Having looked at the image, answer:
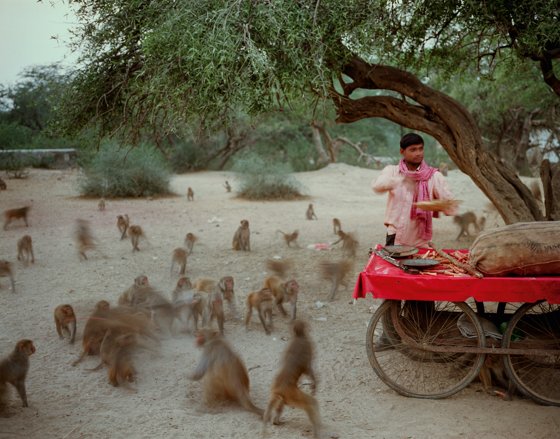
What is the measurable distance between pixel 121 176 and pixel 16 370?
44.4 ft

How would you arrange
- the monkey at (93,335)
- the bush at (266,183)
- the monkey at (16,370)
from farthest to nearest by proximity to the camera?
the bush at (266,183), the monkey at (93,335), the monkey at (16,370)

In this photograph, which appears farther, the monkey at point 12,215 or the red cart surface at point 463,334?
the monkey at point 12,215

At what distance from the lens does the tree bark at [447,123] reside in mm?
7934

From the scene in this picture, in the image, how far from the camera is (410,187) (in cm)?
523

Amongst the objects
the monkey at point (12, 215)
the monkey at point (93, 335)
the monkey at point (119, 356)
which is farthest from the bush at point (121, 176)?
the monkey at point (119, 356)

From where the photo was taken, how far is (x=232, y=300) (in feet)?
21.8

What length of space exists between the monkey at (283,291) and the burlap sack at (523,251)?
2.68 meters

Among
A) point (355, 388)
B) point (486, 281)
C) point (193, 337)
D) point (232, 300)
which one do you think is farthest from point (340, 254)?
point (486, 281)

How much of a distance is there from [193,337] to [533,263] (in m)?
3.59

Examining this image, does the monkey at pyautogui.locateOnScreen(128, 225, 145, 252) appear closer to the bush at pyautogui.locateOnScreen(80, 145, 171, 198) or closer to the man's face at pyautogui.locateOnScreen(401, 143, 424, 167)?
the man's face at pyautogui.locateOnScreen(401, 143, 424, 167)

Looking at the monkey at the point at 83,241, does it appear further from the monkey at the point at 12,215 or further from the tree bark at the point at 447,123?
the tree bark at the point at 447,123

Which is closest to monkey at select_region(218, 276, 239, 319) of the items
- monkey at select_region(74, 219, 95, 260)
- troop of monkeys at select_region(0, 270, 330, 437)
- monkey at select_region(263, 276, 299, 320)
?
troop of monkeys at select_region(0, 270, 330, 437)

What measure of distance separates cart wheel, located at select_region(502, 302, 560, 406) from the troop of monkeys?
5.32 ft

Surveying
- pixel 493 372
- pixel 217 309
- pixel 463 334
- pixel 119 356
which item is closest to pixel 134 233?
pixel 217 309
